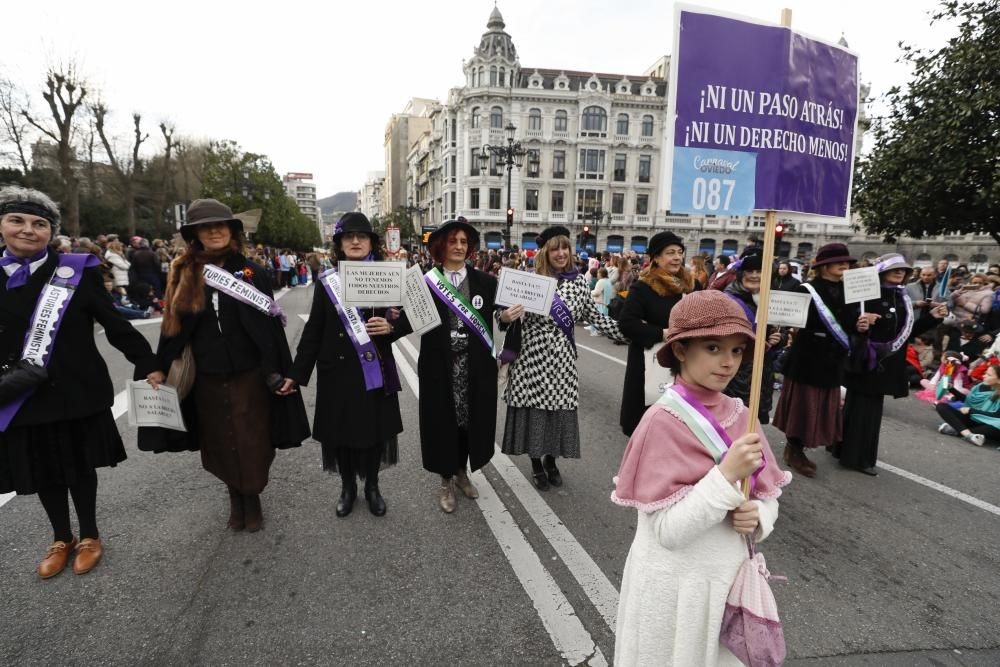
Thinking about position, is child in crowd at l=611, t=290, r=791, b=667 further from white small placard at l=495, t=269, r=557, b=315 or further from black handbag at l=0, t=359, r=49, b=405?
black handbag at l=0, t=359, r=49, b=405

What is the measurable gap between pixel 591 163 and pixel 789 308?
54563 millimetres

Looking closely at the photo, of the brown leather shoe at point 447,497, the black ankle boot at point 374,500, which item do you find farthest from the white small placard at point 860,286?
the black ankle boot at point 374,500

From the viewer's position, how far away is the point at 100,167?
3400 centimetres

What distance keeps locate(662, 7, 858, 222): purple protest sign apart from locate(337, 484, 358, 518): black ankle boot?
282 cm

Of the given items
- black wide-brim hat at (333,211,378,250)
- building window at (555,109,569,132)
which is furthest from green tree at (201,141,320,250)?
black wide-brim hat at (333,211,378,250)

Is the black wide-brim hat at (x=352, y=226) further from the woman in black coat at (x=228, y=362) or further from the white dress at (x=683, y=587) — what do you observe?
the white dress at (x=683, y=587)

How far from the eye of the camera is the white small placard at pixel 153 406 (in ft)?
9.83

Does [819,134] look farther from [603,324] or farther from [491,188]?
[491,188]

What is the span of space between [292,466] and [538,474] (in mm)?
2069

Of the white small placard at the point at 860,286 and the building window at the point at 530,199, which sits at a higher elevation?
the building window at the point at 530,199

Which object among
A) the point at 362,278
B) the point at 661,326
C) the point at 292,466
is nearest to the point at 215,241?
the point at 362,278

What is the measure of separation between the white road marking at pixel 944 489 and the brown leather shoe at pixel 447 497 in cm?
386

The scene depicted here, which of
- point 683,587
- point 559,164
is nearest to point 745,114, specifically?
point 683,587

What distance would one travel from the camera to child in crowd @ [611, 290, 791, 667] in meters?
1.50
